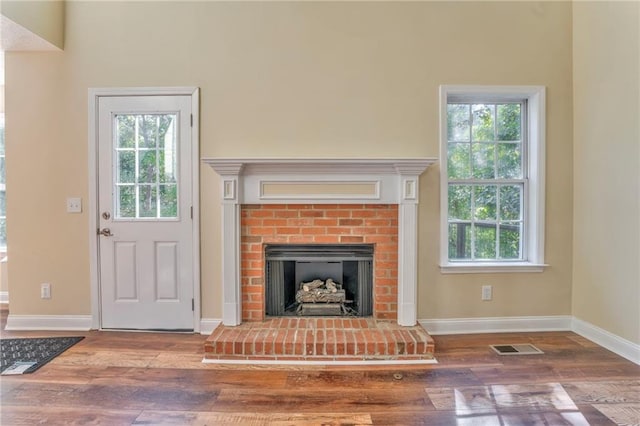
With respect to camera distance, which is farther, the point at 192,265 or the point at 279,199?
the point at 192,265

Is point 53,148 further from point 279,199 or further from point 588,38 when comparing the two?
point 588,38

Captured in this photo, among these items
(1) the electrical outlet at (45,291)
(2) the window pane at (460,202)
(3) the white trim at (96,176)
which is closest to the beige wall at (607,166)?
(2) the window pane at (460,202)

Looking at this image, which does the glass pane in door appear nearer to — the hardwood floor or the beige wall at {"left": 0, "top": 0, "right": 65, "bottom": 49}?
the beige wall at {"left": 0, "top": 0, "right": 65, "bottom": 49}

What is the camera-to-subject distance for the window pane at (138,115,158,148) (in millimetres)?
2641

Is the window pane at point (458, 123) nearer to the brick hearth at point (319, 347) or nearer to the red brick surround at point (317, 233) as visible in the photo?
the red brick surround at point (317, 233)

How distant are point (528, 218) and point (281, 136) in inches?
87.0

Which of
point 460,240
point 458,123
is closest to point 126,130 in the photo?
point 458,123

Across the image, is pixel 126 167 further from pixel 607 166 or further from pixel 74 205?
pixel 607 166

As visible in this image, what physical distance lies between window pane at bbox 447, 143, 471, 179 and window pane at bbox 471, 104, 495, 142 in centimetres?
13

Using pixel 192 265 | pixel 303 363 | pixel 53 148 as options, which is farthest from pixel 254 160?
pixel 53 148

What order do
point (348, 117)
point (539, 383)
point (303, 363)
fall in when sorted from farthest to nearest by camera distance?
point (348, 117) < point (303, 363) < point (539, 383)

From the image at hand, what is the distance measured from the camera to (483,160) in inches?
108

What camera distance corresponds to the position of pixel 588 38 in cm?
250

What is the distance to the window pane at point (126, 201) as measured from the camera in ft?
8.75
